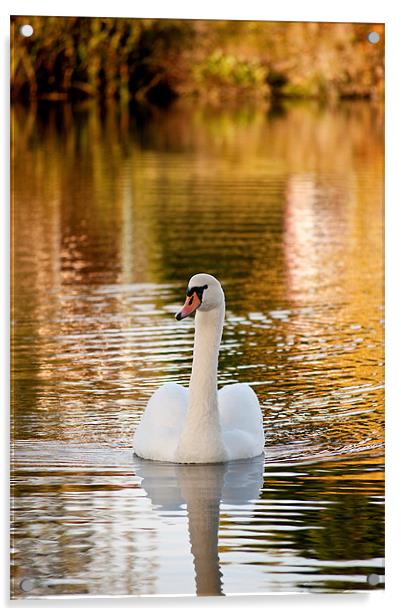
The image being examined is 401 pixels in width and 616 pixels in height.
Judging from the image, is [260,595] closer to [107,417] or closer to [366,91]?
[107,417]

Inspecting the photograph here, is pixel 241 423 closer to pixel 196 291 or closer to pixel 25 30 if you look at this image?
pixel 196 291

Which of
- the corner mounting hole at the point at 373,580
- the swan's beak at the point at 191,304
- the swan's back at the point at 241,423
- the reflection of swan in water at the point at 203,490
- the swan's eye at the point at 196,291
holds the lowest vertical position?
the corner mounting hole at the point at 373,580

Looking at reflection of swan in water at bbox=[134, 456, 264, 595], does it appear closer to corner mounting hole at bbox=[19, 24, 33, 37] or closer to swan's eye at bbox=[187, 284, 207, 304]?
swan's eye at bbox=[187, 284, 207, 304]

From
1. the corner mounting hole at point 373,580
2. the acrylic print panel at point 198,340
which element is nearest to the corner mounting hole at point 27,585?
the acrylic print panel at point 198,340

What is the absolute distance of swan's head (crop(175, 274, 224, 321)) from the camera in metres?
9.72

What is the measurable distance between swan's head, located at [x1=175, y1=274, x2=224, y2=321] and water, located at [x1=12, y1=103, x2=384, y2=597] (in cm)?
82

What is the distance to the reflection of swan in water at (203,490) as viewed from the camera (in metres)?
8.70

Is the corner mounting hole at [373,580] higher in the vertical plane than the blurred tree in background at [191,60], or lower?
lower

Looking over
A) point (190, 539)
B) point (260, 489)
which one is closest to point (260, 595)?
point (190, 539)

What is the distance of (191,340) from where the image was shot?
40.9 ft

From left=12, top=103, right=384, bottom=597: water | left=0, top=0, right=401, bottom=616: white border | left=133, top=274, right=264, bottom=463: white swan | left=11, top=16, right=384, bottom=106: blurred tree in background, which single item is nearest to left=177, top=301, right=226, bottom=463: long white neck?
left=133, top=274, right=264, bottom=463: white swan

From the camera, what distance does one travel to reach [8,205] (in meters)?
9.02
